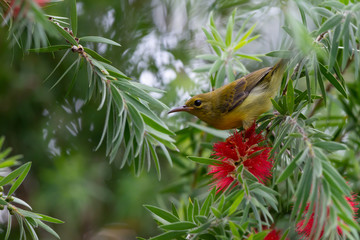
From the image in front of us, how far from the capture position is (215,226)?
4.33ft

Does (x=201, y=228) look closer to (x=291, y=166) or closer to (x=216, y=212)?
(x=216, y=212)

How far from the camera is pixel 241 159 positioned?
169cm

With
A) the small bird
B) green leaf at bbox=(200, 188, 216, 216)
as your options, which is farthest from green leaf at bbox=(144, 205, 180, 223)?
the small bird

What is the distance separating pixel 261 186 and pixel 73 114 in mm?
A: 1596

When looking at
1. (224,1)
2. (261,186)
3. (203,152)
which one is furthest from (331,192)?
(224,1)

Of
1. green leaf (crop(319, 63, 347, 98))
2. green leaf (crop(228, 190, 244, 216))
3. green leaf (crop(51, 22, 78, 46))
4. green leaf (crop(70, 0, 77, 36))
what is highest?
green leaf (crop(70, 0, 77, 36))

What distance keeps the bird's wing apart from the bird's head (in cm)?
15

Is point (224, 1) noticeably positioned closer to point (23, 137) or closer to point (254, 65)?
point (254, 65)

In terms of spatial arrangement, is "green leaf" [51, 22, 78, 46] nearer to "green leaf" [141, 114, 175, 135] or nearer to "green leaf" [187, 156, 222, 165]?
"green leaf" [141, 114, 175, 135]

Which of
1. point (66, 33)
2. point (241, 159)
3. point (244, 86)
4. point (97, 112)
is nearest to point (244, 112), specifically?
point (244, 86)

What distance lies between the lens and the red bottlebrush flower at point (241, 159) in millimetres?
1647

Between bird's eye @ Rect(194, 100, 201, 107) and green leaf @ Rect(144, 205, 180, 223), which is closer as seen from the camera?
green leaf @ Rect(144, 205, 180, 223)

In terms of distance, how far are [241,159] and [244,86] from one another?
1034 mm

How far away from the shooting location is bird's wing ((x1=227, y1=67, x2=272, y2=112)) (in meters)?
2.61
